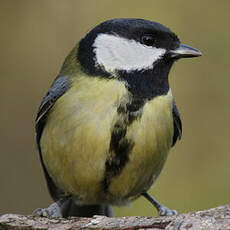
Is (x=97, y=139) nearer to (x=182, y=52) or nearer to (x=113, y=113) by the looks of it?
(x=113, y=113)

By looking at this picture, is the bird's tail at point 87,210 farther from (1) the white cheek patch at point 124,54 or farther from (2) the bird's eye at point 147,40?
(2) the bird's eye at point 147,40

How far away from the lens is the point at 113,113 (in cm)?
Answer: 347

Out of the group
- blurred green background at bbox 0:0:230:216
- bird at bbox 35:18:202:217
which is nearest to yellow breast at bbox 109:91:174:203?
bird at bbox 35:18:202:217

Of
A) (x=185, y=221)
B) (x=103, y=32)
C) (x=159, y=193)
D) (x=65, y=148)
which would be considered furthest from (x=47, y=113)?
(x=159, y=193)

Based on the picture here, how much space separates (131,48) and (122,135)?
2.04ft

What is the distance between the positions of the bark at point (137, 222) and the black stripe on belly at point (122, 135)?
0.54 meters

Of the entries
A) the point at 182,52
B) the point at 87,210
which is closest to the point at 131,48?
the point at 182,52

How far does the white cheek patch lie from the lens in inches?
141

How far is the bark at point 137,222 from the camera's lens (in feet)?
9.04

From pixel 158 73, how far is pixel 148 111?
0.94 ft

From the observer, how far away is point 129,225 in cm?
297

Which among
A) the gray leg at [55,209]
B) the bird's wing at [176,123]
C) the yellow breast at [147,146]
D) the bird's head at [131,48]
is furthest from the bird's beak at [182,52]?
the gray leg at [55,209]

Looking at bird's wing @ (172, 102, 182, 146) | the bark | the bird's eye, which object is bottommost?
the bark

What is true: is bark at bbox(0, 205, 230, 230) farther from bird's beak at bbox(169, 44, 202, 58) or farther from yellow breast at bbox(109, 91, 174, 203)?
bird's beak at bbox(169, 44, 202, 58)
